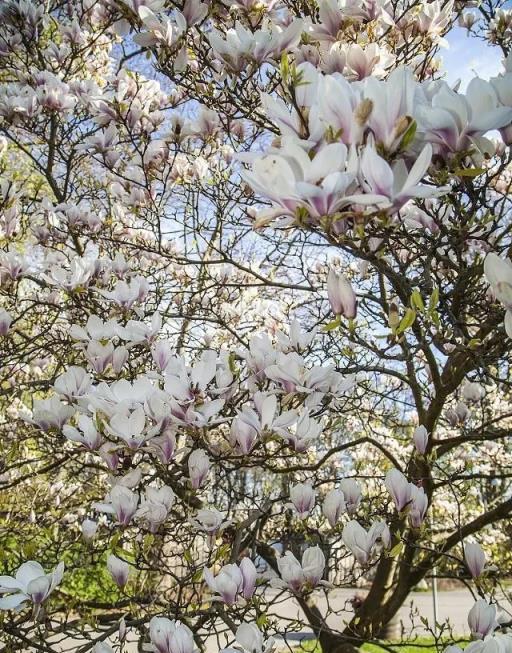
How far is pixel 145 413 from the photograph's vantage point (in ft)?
5.12

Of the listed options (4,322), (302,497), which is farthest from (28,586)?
(4,322)

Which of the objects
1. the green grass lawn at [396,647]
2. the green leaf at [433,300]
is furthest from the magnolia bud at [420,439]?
the green leaf at [433,300]

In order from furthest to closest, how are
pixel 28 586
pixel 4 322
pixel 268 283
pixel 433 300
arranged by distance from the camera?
pixel 268 283
pixel 4 322
pixel 28 586
pixel 433 300

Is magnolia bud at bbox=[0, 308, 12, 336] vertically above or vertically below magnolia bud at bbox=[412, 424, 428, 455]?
above

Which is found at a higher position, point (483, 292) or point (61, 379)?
point (483, 292)

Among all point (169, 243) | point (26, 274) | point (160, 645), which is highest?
point (169, 243)

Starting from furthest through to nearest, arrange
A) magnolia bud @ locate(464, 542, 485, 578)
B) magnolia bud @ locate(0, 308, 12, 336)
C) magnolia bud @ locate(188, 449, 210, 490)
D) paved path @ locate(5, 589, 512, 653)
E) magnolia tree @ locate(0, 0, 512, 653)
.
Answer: paved path @ locate(5, 589, 512, 653)
magnolia bud @ locate(0, 308, 12, 336)
magnolia bud @ locate(464, 542, 485, 578)
magnolia bud @ locate(188, 449, 210, 490)
magnolia tree @ locate(0, 0, 512, 653)

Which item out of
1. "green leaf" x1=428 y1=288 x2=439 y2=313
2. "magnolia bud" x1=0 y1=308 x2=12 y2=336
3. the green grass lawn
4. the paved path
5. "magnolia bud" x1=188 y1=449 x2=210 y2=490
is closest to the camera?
"green leaf" x1=428 y1=288 x2=439 y2=313

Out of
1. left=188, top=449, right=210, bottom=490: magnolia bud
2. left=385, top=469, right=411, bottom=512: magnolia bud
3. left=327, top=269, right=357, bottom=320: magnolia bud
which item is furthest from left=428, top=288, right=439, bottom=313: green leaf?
left=188, top=449, right=210, bottom=490: magnolia bud

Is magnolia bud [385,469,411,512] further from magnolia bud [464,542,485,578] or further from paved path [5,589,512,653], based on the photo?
paved path [5,589,512,653]

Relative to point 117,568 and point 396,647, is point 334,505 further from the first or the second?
point 396,647

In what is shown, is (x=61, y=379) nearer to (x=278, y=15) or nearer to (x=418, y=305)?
(x=418, y=305)

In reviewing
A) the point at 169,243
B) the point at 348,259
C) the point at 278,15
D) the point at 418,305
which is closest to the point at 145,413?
the point at 418,305

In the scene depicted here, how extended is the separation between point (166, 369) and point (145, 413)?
207mm
